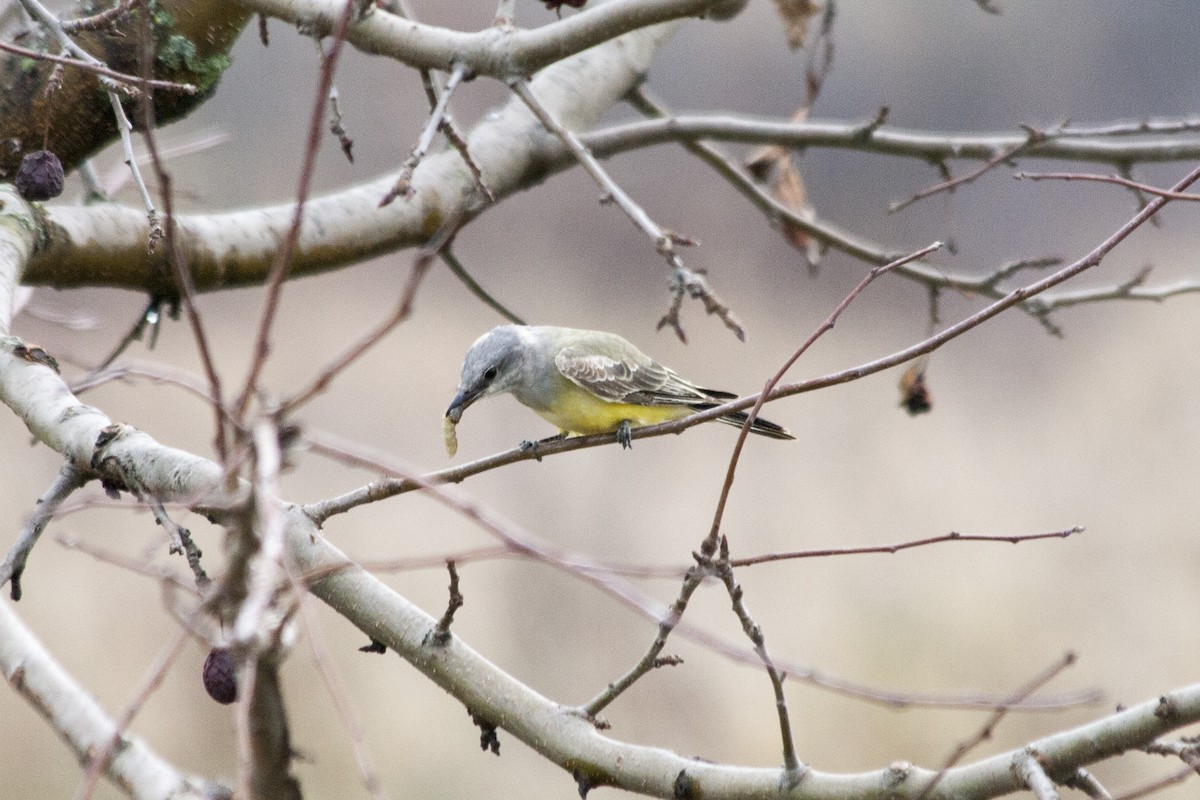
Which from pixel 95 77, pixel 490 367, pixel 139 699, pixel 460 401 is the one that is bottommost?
pixel 139 699

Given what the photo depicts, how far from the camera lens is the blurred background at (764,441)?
A: 5.16 m

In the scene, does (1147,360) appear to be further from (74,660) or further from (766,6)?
(74,660)

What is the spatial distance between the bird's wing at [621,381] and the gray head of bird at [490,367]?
0.09m

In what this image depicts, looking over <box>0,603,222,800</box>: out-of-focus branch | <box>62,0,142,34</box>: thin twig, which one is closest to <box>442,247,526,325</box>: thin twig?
<box>62,0,142,34</box>: thin twig

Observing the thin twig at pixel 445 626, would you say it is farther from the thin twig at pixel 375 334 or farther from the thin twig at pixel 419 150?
the thin twig at pixel 375 334

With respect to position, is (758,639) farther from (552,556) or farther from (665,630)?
(552,556)

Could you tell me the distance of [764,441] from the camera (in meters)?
6.05

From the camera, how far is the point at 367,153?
5.49 metres

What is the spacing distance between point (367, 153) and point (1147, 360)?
4420 millimetres

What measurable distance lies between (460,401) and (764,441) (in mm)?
4269

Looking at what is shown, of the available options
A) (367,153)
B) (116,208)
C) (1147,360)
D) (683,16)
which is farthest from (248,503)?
(1147,360)

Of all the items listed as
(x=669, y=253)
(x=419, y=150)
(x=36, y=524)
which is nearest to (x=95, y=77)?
(x=419, y=150)

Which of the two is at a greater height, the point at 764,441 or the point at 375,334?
the point at 764,441

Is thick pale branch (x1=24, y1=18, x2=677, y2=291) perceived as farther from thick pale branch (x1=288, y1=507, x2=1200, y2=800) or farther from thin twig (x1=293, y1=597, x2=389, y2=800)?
thin twig (x1=293, y1=597, x2=389, y2=800)
